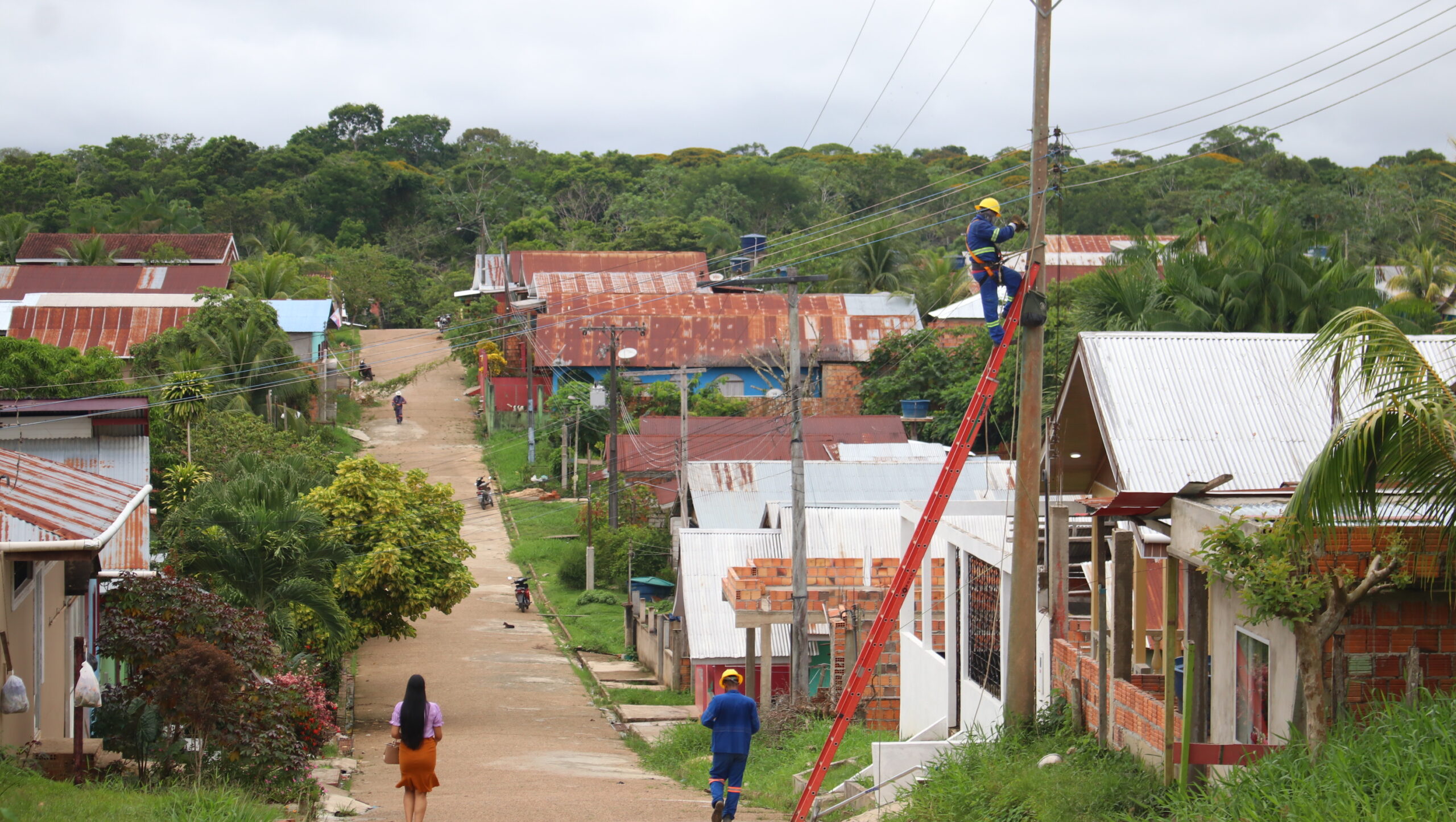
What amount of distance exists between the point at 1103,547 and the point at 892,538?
13526 mm

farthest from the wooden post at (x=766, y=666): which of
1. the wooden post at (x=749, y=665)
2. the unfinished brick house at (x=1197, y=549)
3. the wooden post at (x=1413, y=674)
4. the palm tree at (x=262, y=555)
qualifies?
the wooden post at (x=1413, y=674)

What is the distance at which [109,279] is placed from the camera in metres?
51.6

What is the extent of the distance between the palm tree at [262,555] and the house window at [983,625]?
933 cm

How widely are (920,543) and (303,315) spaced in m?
38.8

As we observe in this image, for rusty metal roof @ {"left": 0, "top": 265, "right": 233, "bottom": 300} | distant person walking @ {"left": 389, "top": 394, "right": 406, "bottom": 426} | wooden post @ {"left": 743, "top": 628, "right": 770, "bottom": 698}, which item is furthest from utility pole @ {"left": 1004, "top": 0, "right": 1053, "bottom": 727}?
rusty metal roof @ {"left": 0, "top": 265, "right": 233, "bottom": 300}

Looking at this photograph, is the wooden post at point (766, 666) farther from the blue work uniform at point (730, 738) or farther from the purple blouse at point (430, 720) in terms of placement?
the purple blouse at point (430, 720)

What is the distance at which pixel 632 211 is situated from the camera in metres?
77.7

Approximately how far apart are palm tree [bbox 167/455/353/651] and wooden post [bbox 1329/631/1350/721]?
13847 millimetres

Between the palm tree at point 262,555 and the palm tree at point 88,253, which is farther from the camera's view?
the palm tree at point 88,253

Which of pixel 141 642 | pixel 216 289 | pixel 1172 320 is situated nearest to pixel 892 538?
pixel 1172 320

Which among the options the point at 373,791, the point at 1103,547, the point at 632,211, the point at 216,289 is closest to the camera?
the point at 1103,547

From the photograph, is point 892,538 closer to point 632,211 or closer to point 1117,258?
point 1117,258

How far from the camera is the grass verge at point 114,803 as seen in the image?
27.1ft

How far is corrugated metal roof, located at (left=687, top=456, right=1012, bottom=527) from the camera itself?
29016 mm
